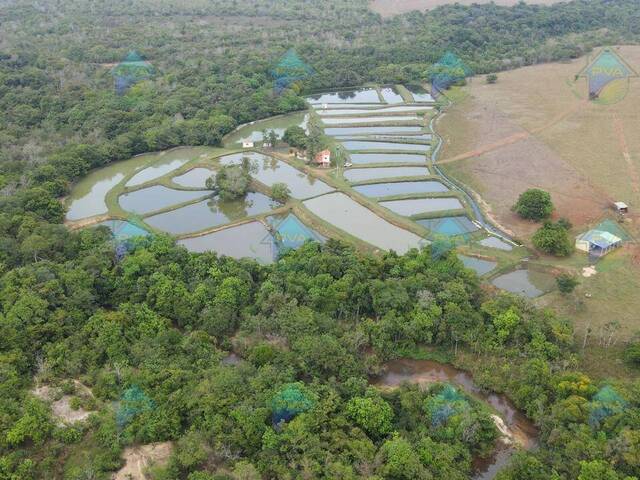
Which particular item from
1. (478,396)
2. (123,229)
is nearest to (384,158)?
(123,229)

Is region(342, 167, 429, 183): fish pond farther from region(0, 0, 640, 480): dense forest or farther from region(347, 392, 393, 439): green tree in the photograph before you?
region(347, 392, 393, 439): green tree

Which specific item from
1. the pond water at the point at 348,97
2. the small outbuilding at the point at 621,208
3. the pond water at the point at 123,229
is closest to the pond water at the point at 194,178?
the pond water at the point at 123,229

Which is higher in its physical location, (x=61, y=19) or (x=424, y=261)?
(x=61, y=19)

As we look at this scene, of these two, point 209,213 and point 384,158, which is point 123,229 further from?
point 384,158

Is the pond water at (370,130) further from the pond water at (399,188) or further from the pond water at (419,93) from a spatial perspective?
the pond water at (399,188)

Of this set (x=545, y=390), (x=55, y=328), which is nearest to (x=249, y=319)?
(x=55, y=328)

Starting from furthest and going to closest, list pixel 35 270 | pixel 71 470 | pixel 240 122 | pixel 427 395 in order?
pixel 240 122 < pixel 35 270 < pixel 427 395 < pixel 71 470

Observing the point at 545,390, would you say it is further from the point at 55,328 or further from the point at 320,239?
the point at 55,328
